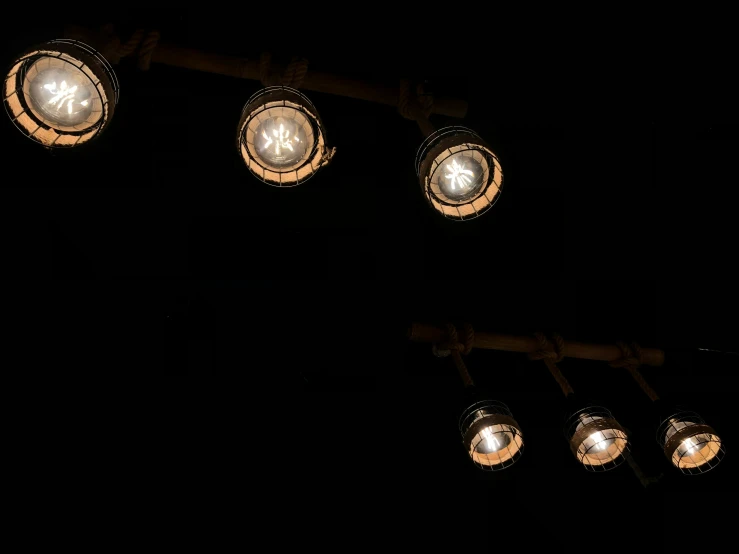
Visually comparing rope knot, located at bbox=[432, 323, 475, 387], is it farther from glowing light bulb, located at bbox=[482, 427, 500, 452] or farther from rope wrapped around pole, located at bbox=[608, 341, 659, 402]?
rope wrapped around pole, located at bbox=[608, 341, 659, 402]

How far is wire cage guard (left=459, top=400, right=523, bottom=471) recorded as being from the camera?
7.90ft

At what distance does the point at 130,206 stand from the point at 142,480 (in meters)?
1.48

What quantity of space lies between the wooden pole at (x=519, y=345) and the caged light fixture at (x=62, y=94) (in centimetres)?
167

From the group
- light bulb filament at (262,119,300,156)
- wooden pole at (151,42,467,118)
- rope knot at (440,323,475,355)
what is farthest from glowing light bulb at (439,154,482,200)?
rope knot at (440,323,475,355)

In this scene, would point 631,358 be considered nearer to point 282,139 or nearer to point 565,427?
point 565,427

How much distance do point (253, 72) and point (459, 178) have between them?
957 mm

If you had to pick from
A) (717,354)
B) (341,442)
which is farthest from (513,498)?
(717,354)

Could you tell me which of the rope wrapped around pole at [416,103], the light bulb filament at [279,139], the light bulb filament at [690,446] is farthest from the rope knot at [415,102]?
the light bulb filament at [690,446]

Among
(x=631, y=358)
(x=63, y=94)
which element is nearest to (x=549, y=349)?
(x=631, y=358)

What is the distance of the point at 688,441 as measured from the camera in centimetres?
274

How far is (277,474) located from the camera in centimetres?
303

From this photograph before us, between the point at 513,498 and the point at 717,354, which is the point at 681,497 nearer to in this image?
the point at 717,354

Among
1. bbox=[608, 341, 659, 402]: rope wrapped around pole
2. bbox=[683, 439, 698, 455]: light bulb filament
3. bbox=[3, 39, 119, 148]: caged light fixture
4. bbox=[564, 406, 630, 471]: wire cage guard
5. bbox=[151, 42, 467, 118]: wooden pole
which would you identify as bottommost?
bbox=[683, 439, 698, 455]: light bulb filament

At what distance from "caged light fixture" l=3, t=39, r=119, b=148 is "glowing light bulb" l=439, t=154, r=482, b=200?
4.20ft
